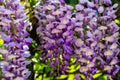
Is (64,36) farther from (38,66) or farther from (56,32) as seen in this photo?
(38,66)

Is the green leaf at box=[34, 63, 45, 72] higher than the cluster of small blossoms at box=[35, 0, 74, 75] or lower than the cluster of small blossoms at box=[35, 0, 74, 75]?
lower

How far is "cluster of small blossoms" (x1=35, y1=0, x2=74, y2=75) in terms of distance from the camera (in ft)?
7.18

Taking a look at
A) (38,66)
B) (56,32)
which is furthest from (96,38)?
(38,66)

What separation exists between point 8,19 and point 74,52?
42 centimetres

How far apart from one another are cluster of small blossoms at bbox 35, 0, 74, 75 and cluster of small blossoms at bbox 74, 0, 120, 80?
48mm

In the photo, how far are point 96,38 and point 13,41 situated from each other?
1.42 feet

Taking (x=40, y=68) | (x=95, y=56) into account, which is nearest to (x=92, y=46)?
(x=95, y=56)

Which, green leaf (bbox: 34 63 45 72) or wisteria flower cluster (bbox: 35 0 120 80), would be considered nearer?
wisteria flower cluster (bbox: 35 0 120 80)

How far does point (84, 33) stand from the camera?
228 cm

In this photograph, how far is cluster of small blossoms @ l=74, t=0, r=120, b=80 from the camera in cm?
218

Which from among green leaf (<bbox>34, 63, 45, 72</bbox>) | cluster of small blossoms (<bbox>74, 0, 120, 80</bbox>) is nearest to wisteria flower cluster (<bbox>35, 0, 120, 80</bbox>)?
cluster of small blossoms (<bbox>74, 0, 120, 80</bbox>)

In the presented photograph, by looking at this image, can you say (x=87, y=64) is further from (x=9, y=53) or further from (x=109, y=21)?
(x=9, y=53)

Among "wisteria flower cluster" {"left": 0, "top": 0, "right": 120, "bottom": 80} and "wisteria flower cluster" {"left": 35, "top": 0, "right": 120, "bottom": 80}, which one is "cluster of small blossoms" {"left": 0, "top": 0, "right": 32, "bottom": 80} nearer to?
"wisteria flower cluster" {"left": 0, "top": 0, "right": 120, "bottom": 80}

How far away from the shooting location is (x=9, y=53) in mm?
2115
